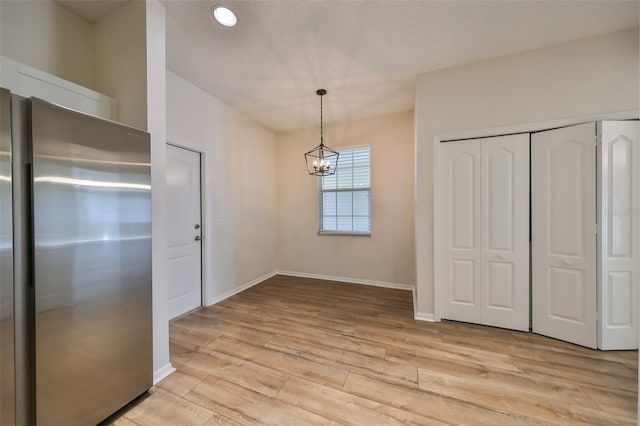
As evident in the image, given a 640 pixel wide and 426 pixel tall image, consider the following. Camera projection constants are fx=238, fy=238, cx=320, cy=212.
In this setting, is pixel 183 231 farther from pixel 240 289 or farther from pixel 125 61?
pixel 125 61

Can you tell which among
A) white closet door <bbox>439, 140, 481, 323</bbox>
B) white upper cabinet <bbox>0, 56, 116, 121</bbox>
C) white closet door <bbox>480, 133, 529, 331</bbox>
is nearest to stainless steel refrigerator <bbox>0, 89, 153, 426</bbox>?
white upper cabinet <bbox>0, 56, 116, 121</bbox>

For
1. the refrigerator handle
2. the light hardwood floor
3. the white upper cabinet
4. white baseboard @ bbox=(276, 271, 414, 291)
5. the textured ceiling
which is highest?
the textured ceiling

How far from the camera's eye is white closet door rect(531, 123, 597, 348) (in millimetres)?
2189

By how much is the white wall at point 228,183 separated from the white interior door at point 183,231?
108 millimetres

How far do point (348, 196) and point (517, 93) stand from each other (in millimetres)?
2666

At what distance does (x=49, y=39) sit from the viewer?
5.75 feet

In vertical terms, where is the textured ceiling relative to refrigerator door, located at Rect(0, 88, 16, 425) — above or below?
above

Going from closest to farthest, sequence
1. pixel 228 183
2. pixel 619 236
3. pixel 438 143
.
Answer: pixel 619 236 → pixel 438 143 → pixel 228 183

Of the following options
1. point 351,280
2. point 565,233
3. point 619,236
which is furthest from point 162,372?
point 619,236

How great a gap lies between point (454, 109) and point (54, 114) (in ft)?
10.7

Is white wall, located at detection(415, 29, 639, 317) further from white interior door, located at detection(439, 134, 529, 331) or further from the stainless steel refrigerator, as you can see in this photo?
the stainless steel refrigerator

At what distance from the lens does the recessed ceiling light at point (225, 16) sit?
73.4 inches

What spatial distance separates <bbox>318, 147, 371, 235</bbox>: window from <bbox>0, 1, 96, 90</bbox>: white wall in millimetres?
3380

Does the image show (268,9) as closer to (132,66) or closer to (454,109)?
(132,66)
